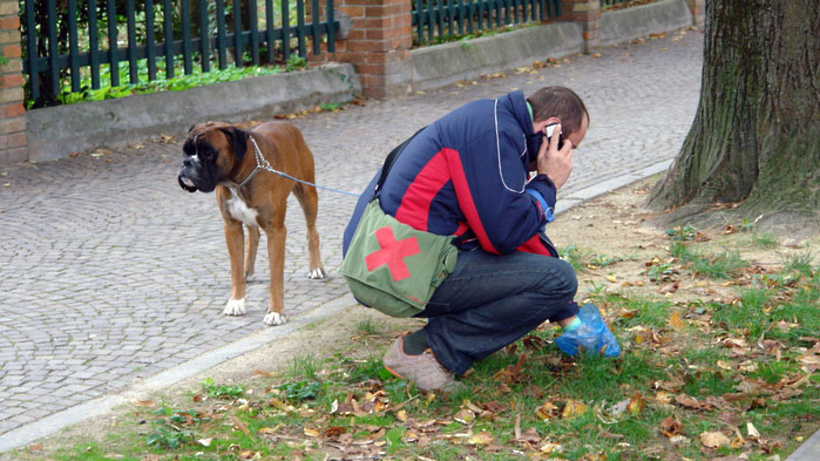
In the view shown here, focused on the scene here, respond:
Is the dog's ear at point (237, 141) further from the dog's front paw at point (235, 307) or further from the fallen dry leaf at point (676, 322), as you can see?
the fallen dry leaf at point (676, 322)

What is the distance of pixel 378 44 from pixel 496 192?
8926 millimetres

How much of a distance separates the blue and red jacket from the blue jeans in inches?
3.9

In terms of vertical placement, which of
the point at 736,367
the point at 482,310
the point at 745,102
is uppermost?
the point at 745,102

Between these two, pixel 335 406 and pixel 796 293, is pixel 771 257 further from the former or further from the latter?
pixel 335 406

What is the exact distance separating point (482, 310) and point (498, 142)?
2.40ft

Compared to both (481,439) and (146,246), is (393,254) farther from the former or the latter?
(146,246)

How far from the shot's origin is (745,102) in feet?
23.3

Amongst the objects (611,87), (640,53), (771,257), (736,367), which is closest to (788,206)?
(771,257)

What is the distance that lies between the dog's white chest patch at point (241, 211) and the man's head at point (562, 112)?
1839 mm

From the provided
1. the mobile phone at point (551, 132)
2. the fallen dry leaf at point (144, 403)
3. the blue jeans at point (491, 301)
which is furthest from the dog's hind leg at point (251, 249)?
the mobile phone at point (551, 132)

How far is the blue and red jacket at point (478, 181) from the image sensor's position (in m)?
4.33

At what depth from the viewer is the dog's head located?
17.4ft

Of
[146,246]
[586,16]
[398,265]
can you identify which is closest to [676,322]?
[398,265]

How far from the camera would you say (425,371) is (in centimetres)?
469
